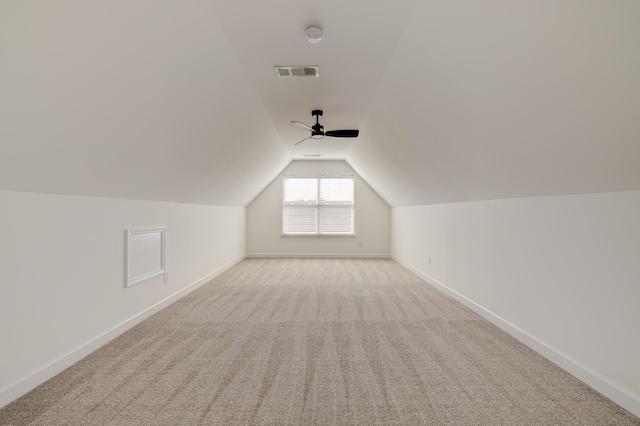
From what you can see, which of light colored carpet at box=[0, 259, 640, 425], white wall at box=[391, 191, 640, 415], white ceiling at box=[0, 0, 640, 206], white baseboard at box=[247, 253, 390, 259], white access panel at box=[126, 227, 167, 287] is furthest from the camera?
white baseboard at box=[247, 253, 390, 259]

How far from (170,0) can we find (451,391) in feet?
10.2

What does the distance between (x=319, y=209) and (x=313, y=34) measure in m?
6.34

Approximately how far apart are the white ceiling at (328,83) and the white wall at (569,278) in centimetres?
20

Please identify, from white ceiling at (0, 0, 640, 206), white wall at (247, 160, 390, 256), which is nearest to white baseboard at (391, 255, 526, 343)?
white ceiling at (0, 0, 640, 206)

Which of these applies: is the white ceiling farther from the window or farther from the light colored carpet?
the window

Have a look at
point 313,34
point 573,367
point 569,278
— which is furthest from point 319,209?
point 573,367

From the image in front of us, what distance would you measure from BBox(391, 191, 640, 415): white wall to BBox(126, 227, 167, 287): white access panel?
399 cm

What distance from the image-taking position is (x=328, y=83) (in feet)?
11.1

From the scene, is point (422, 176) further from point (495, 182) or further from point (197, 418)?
point (197, 418)

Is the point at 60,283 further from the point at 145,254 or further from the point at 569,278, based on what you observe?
the point at 569,278

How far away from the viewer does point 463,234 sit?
4.25 m

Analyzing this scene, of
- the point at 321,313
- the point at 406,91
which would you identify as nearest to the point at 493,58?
the point at 406,91

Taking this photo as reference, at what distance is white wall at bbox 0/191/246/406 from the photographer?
2047 mm

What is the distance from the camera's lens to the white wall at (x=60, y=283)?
205 cm
